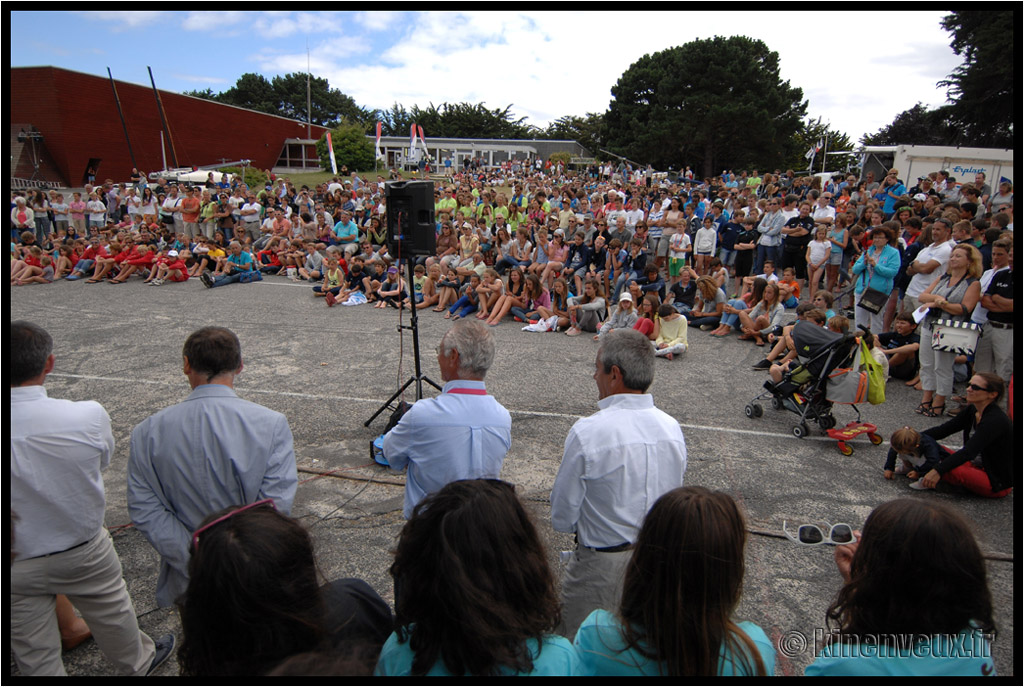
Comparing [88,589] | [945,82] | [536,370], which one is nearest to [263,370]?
[536,370]

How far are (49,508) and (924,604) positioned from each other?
2.91 meters

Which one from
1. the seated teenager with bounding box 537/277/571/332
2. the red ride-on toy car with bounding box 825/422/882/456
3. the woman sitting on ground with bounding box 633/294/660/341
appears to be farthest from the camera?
the seated teenager with bounding box 537/277/571/332

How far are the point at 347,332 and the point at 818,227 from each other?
25.5 feet

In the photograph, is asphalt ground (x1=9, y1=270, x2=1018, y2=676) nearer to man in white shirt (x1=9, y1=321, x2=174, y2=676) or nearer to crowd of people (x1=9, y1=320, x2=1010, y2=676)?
crowd of people (x1=9, y1=320, x2=1010, y2=676)

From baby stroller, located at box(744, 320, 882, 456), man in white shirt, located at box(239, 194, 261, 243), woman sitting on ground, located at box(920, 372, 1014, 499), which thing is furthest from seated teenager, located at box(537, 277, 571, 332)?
man in white shirt, located at box(239, 194, 261, 243)

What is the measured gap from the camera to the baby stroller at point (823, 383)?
18.4 ft

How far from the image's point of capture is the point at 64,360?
Result: 807cm

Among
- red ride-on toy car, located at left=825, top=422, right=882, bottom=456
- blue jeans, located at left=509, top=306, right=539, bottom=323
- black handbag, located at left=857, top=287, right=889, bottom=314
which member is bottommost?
red ride-on toy car, located at left=825, top=422, right=882, bottom=456

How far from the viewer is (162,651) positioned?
291 centimetres

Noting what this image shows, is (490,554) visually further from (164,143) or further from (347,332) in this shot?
(164,143)

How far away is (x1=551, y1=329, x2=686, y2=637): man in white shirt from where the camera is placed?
2418mm

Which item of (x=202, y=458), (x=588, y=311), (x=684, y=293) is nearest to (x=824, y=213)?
(x=684, y=293)

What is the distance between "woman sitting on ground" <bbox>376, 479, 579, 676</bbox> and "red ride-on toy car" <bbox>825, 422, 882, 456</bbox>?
4.70 metres

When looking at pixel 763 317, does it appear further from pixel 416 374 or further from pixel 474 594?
pixel 474 594
